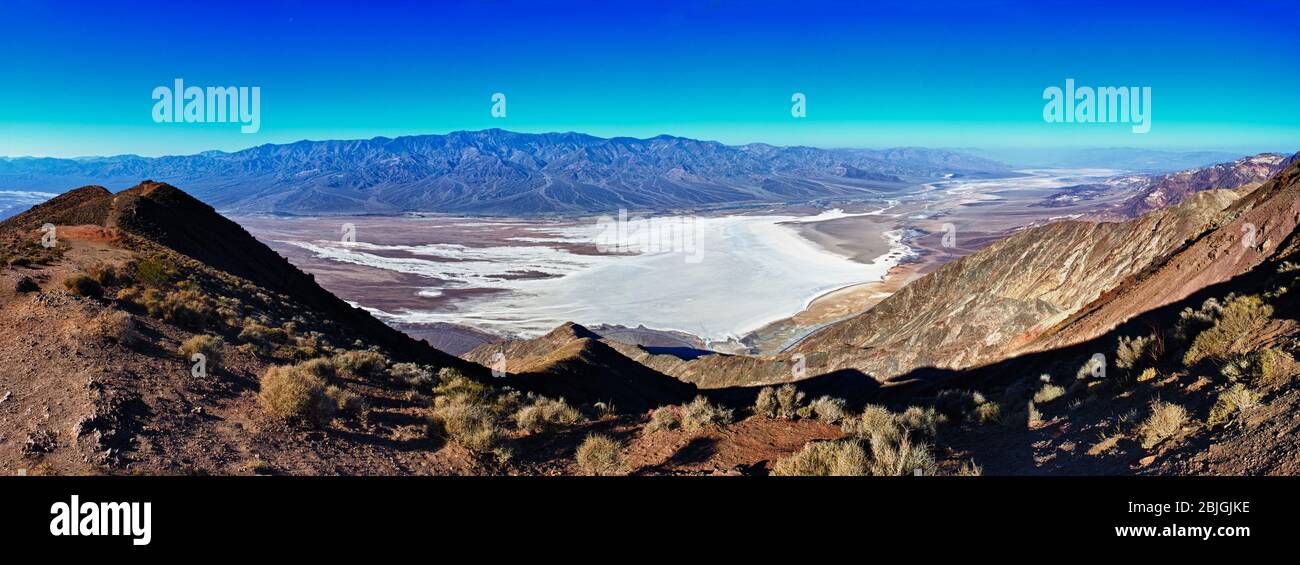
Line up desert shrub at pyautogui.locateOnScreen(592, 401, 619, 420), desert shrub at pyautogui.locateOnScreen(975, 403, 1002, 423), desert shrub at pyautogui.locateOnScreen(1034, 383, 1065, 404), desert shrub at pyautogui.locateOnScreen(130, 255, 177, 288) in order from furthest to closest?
desert shrub at pyautogui.locateOnScreen(130, 255, 177, 288)
desert shrub at pyautogui.locateOnScreen(592, 401, 619, 420)
desert shrub at pyautogui.locateOnScreen(1034, 383, 1065, 404)
desert shrub at pyautogui.locateOnScreen(975, 403, 1002, 423)

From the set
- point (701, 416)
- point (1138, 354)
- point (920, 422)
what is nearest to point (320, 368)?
point (701, 416)

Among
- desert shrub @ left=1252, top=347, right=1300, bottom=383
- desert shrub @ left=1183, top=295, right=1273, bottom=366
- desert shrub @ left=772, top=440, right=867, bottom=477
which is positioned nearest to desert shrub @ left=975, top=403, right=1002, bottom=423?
desert shrub @ left=1183, top=295, right=1273, bottom=366

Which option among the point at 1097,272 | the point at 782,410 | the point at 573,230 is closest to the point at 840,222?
the point at 573,230

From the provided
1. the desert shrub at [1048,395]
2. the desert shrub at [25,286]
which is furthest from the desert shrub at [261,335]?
the desert shrub at [1048,395]

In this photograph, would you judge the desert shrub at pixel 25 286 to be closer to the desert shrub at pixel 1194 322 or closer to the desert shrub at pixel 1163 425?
the desert shrub at pixel 1163 425

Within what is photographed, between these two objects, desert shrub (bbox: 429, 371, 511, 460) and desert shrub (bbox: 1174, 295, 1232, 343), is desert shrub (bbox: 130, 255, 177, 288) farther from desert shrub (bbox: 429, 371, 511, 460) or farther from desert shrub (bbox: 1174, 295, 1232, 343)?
desert shrub (bbox: 1174, 295, 1232, 343)

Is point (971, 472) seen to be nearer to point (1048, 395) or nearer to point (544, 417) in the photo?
point (1048, 395)

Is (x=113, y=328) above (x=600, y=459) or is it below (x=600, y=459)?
above
